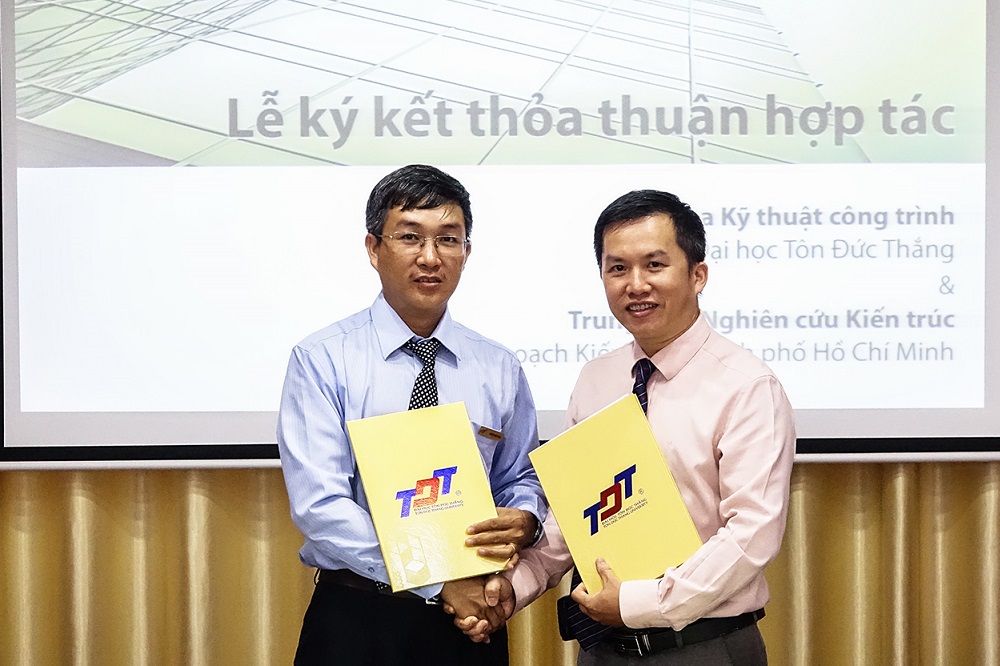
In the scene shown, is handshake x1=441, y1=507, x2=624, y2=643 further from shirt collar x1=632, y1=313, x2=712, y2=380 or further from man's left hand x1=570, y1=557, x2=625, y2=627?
shirt collar x1=632, y1=313, x2=712, y2=380

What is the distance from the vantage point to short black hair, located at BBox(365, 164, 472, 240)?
2002mm

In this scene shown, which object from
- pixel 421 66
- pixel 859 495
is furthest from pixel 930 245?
pixel 421 66

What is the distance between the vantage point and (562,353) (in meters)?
2.85

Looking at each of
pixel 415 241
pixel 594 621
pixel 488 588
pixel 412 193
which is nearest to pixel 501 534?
pixel 488 588

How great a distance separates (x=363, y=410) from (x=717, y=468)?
0.74 metres

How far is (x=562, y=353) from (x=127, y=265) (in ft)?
4.39

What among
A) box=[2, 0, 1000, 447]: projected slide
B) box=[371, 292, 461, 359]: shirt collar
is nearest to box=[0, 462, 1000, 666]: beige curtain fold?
box=[2, 0, 1000, 447]: projected slide

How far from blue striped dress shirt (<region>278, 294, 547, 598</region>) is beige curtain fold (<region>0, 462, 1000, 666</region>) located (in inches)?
41.3

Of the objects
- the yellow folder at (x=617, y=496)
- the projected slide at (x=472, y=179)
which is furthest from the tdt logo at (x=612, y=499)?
the projected slide at (x=472, y=179)

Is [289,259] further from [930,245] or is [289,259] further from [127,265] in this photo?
[930,245]

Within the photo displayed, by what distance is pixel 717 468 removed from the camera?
71.6 inches

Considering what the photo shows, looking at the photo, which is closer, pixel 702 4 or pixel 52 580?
pixel 702 4

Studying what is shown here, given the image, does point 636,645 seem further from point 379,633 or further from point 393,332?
point 393,332

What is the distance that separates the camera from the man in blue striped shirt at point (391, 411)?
1.91m
